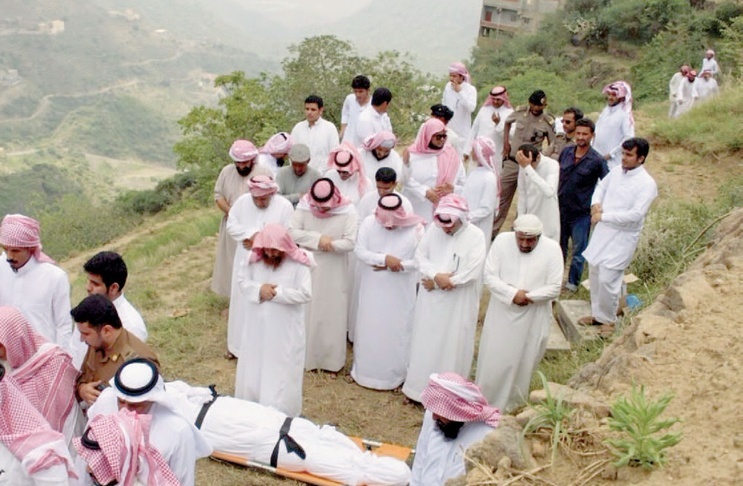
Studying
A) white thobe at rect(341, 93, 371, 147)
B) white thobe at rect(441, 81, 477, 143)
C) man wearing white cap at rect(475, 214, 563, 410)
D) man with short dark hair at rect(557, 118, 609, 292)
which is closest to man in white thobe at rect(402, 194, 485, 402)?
man wearing white cap at rect(475, 214, 563, 410)

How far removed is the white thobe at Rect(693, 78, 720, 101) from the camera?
12352mm

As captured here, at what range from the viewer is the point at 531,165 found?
628 cm

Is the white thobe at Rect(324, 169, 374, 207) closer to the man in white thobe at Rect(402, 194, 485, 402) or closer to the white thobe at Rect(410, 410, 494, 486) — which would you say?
the man in white thobe at Rect(402, 194, 485, 402)

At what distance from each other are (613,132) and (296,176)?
3.20 metres

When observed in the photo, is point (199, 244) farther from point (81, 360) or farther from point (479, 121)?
point (81, 360)

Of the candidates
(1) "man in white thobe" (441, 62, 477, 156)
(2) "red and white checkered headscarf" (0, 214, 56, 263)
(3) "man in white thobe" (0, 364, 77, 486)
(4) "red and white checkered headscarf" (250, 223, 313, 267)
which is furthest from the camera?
(1) "man in white thobe" (441, 62, 477, 156)

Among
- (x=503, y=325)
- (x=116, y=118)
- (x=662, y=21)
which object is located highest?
(x=662, y=21)

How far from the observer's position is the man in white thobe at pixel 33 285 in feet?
13.8

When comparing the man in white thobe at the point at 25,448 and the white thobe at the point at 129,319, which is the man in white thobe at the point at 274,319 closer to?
the white thobe at the point at 129,319

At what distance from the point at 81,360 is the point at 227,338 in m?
2.66

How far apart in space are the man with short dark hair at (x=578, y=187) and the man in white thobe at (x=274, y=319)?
279 cm

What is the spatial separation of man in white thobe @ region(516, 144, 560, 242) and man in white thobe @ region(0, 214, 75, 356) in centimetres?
377

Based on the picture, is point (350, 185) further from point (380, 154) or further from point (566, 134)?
point (566, 134)

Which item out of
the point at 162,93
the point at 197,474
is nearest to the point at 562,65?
the point at 197,474
